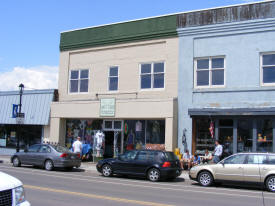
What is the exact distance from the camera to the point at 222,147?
57.8ft

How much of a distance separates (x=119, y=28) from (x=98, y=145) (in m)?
7.79

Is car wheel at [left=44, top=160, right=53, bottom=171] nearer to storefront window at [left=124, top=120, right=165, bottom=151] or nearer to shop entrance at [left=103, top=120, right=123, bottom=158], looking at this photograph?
shop entrance at [left=103, top=120, right=123, bottom=158]

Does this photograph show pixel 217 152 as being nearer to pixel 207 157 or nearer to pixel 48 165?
pixel 207 157

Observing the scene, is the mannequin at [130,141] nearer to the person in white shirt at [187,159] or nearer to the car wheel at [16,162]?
the person in white shirt at [187,159]

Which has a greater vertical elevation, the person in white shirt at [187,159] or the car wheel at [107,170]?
the person in white shirt at [187,159]

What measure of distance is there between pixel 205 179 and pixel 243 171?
1.58 m

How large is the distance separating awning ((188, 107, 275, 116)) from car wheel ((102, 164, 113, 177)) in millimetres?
5653

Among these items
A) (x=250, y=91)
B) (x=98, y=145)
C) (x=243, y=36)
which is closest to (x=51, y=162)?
(x=98, y=145)

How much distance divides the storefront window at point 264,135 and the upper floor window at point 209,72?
→ 3025mm

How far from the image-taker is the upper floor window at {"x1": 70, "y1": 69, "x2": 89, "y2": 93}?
23.3 metres

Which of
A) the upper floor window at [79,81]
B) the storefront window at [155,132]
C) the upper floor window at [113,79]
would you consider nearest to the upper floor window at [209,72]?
the storefront window at [155,132]

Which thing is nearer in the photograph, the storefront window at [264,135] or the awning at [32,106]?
the storefront window at [264,135]

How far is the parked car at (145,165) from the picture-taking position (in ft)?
48.6

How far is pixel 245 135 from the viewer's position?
17.7 meters
